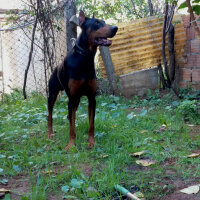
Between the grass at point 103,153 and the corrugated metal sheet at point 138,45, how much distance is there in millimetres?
1532

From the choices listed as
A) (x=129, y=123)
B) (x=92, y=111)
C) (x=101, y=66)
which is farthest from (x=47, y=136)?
(x=101, y=66)

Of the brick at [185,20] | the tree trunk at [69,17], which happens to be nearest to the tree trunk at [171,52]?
the brick at [185,20]

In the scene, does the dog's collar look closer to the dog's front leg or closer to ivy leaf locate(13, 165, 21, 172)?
the dog's front leg

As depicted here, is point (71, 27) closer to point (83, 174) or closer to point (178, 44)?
point (178, 44)

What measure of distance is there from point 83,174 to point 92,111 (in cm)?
125

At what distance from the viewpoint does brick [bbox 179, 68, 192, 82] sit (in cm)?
640

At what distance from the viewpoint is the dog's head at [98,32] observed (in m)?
3.50

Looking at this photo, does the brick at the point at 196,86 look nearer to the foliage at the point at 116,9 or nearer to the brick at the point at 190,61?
the brick at the point at 190,61

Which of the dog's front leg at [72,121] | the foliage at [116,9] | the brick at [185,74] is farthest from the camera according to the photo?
the foliage at [116,9]

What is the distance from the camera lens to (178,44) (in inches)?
261

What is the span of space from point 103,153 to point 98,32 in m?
1.46

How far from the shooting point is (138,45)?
22.4 feet

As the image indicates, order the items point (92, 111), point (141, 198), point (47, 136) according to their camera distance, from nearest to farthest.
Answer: point (141, 198), point (92, 111), point (47, 136)

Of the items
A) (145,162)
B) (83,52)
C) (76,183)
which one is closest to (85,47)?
(83,52)
